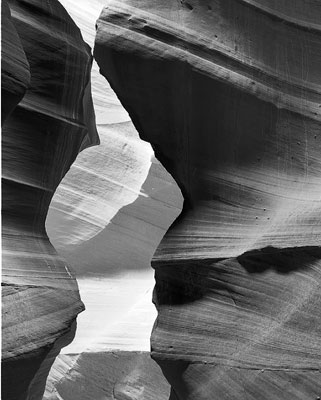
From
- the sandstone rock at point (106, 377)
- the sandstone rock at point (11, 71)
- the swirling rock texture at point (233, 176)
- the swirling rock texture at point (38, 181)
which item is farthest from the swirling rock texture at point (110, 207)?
the sandstone rock at point (11, 71)

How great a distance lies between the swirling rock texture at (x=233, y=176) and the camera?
2.96 feet

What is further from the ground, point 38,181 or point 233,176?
point 233,176

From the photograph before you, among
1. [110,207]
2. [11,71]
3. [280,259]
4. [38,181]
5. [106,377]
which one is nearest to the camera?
[11,71]

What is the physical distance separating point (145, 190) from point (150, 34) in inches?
44.6

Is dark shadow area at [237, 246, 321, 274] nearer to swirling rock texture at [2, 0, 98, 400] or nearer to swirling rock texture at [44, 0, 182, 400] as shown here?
swirling rock texture at [2, 0, 98, 400]

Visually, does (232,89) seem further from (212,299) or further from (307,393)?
(307,393)

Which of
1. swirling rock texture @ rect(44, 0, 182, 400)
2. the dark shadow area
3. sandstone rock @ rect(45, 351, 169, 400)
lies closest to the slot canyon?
the dark shadow area

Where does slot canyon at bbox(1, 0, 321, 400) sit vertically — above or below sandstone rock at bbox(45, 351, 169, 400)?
above

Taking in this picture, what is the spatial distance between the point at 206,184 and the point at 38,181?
287mm

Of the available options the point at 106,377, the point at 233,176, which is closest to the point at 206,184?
the point at 233,176

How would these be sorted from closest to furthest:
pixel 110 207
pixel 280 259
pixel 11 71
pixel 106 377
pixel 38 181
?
1. pixel 11 71
2. pixel 280 259
3. pixel 38 181
4. pixel 106 377
5. pixel 110 207

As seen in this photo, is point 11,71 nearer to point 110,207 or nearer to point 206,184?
point 206,184

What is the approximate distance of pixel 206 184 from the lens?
990mm

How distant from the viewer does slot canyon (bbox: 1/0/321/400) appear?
903mm
